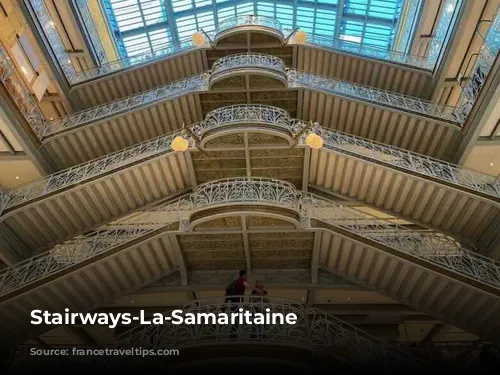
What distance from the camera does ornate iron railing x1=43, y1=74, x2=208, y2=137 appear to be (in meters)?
12.5

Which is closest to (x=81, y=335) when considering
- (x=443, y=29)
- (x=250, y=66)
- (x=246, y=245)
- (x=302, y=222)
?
(x=246, y=245)

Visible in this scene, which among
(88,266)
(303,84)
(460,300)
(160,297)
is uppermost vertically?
(303,84)

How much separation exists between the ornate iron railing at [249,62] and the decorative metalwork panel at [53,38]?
498 cm

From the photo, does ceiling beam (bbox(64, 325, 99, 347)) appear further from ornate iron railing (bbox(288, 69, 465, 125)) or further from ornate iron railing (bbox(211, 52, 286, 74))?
ornate iron railing (bbox(288, 69, 465, 125))

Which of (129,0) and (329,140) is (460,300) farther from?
(129,0)

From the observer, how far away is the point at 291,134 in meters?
10.9

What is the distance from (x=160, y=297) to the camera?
11250 millimetres

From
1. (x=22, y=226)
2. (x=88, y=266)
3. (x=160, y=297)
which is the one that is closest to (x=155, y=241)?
(x=88, y=266)

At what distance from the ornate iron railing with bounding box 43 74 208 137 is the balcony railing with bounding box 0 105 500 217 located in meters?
1.30

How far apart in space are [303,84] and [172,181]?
5.11m

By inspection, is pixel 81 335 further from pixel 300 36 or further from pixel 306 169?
pixel 300 36

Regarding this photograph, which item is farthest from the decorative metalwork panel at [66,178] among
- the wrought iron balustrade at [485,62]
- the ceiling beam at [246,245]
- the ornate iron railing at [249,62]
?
the wrought iron balustrade at [485,62]

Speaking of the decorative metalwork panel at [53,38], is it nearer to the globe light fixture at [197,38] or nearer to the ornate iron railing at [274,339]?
the globe light fixture at [197,38]

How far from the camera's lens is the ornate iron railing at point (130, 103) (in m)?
12.5
